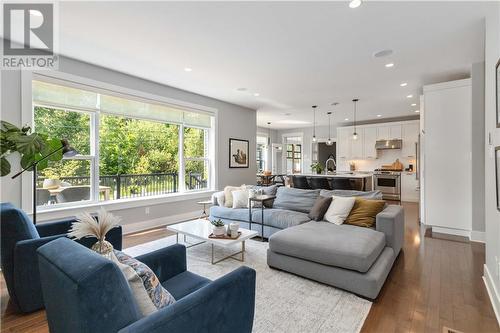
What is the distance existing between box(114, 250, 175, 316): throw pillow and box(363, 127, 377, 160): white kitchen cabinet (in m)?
8.87

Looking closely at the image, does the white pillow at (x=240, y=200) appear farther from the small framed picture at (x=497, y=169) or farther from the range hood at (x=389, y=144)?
the range hood at (x=389, y=144)

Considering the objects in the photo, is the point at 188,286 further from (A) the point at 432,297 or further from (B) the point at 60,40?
(B) the point at 60,40

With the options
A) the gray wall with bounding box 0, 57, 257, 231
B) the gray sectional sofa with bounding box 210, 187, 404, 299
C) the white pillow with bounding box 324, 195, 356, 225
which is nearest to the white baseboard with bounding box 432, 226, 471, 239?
the gray sectional sofa with bounding box 210, 187, 404, 299

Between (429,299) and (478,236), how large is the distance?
2.50 meters

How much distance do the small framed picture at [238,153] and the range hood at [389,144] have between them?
473cm

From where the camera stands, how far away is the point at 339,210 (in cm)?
334

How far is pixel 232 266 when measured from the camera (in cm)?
301

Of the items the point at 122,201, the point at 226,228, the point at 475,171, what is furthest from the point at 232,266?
the point at 475,171

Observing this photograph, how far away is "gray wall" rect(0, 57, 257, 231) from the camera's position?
3168 millimetres

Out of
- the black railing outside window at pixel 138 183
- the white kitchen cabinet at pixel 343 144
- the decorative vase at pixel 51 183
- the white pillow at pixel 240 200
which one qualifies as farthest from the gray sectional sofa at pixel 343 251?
the white kitchen cabinet at pixel 343 144

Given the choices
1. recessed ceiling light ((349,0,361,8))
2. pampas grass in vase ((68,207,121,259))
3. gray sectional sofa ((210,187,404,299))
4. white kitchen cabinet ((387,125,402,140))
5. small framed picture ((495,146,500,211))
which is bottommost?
gray sectional sofa ((210,187,404,299))

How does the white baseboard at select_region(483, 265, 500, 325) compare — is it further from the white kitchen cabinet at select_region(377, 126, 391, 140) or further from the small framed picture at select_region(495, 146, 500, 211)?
the white kitchen cabinet at select_region(377, 126, 391, 140)

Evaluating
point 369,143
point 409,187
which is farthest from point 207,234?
point 369,143

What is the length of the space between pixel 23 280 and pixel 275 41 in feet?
11.5
